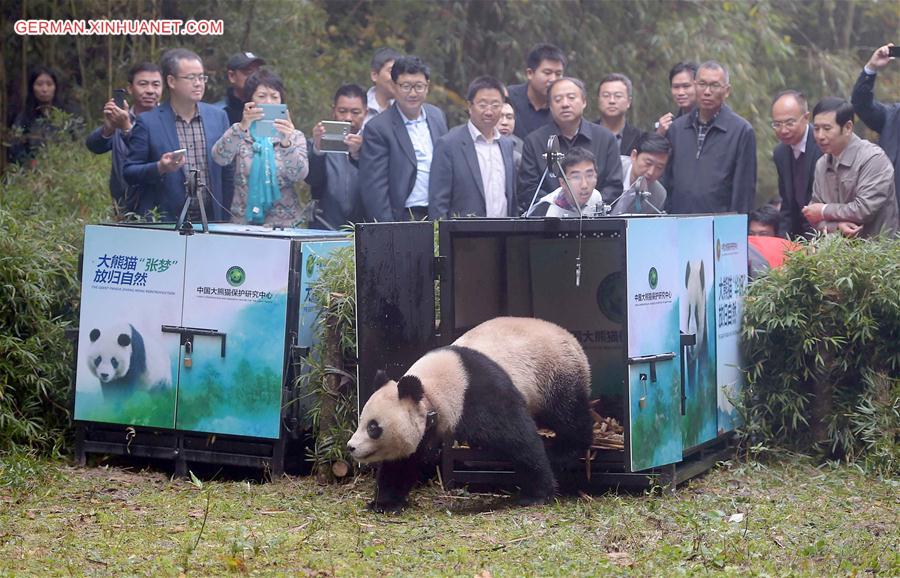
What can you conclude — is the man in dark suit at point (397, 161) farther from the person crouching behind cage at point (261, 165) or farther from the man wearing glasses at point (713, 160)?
the man wearing glasses at point (713, 160)

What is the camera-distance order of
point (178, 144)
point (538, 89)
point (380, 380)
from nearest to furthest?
point (380, 380), point (178, 144), point (538, 89)

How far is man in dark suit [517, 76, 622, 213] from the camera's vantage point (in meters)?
8.45

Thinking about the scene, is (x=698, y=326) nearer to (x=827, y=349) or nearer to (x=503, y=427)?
(x=827, y=349)

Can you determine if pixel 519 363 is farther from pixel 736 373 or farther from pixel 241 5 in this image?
pixel 241 5

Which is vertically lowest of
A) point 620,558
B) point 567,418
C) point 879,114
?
point 620,558

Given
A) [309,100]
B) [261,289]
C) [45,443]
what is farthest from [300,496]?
[309,100]

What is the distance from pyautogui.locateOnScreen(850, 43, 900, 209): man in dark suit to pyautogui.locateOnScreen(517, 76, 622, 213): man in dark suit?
6.09ft

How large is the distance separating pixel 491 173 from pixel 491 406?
2577mm

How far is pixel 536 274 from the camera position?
304 inches

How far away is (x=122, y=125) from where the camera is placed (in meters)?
8.71

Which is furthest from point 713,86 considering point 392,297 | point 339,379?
point 339,379

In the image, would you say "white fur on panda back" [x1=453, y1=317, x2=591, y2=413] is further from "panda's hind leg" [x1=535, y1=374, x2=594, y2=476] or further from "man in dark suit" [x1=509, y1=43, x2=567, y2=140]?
"man in dark suit" [x1=509, y1=43, x2=567, y2=140]

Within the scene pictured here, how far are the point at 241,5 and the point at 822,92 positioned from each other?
28.3 feet

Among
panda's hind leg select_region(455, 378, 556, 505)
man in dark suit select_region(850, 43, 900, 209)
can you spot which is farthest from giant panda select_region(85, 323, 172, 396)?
man in dark suit select_region(850, 43, 900, 209)
